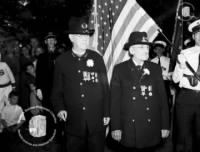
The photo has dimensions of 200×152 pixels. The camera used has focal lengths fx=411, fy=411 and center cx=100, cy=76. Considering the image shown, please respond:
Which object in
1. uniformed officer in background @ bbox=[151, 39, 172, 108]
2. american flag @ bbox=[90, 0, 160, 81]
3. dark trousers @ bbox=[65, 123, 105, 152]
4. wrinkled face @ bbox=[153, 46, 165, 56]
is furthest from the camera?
wrinkled face @ bbox=[153, 46, 165, 56]

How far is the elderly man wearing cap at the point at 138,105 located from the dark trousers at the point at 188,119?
15.9 inches

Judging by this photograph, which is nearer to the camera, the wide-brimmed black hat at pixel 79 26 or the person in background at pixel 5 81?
the wide-brimmed black hat at pixel 79 26

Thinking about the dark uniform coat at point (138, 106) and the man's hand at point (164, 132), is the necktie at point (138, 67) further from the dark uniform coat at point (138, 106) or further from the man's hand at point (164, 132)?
the man's hand at point (164, 132)

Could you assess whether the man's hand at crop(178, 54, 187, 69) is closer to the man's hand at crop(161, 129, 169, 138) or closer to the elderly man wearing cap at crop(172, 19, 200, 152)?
the elderly man wearing cap at crop(172, 19, 200, 152)

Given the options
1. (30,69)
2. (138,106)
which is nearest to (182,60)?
(138,106)

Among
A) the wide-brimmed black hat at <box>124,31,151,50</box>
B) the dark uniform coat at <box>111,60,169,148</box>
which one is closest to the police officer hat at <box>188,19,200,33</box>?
the wide-brimmed black hat at <box>124,31,151,50</box>

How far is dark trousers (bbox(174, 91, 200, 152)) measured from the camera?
534cm

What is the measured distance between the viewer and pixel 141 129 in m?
5.02

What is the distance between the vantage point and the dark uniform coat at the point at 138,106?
5.02 m

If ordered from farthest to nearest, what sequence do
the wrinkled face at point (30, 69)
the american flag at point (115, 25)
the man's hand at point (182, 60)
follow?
the wrinkled face at point (30, 69), the american flag at point (115, 25), the man's hand at point (182, 60)

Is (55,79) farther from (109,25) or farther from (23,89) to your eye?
(23,89)

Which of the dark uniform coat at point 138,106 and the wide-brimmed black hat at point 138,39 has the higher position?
the wide-brimmed black hat at point 138,39

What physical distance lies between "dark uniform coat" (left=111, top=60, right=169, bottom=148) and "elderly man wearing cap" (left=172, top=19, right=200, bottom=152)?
40 centimetres

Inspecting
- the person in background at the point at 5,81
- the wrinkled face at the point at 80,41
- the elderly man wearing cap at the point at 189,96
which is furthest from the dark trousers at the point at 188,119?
the person in background at the point at 5,81
